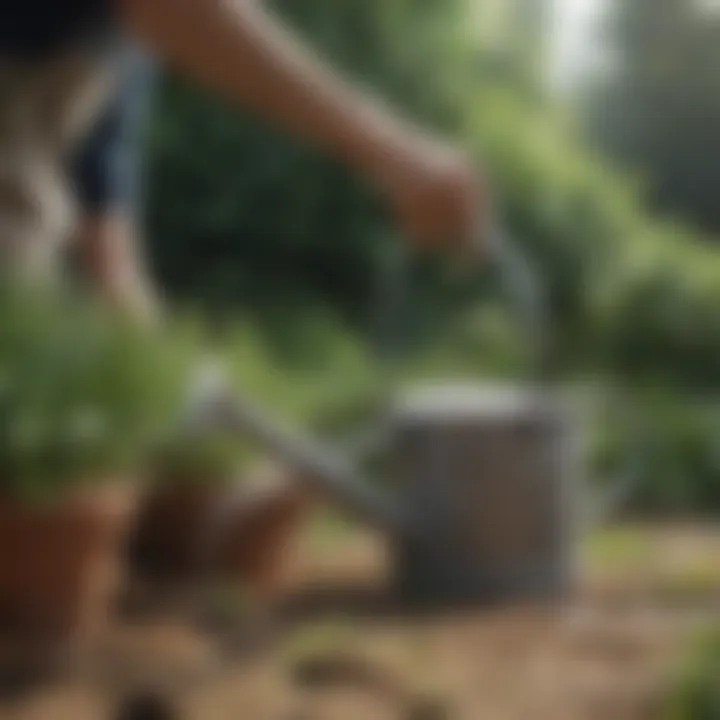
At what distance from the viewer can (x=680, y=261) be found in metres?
0.69

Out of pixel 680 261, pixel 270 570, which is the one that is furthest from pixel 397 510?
pixel 680 261

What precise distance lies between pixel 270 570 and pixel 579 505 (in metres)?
0.12

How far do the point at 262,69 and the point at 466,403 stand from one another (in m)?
0.15

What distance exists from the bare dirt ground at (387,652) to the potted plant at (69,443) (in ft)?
0.10

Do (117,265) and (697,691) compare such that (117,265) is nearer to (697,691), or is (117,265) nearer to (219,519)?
(219,519)

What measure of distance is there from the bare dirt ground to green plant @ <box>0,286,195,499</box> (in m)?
0.07

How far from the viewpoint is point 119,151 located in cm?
65

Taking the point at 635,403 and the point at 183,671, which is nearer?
the point at 183,671

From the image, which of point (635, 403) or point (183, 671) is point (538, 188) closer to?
point (635, 403)

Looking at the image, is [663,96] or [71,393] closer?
[71,393]

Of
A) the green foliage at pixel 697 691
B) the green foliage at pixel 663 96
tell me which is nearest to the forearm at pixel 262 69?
the green foliage at pixel 663 96

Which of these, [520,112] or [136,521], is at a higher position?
[520,112]

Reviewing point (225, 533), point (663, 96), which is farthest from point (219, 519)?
point (663, 96)

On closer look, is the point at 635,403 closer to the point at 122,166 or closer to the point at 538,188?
the point at 538,188
